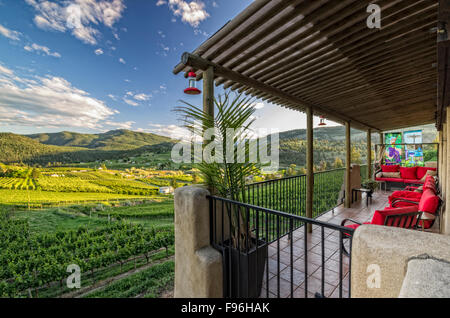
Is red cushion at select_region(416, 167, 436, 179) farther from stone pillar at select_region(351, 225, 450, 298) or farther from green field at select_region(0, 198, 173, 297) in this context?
green field at select_region(0, 198, 173, 297)

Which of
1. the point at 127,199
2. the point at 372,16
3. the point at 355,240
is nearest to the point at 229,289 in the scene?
the point at 355,240

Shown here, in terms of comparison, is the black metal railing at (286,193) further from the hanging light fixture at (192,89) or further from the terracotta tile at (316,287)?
the hanging light fixture at (192,89)

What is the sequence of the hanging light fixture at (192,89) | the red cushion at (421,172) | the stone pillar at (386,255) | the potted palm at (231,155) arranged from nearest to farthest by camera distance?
1. the stone pillar at (386,255)
2. the potted palm at (231,155)
3. the hanging light fixture at (192,89)
4. the red cushion at (421,172)

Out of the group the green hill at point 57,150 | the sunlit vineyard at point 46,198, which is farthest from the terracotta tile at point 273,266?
the sunlit vineyard at point 46,198

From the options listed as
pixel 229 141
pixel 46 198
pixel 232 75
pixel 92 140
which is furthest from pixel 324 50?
pixel 92 140

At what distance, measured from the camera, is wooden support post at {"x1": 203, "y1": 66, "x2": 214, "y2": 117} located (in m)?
2.13

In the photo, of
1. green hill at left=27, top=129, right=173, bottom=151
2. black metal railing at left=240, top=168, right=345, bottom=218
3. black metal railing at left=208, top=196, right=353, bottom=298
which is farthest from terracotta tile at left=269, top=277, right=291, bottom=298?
green hill at left=27, top=129, right=173, bottom=151

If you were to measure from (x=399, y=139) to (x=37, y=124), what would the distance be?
107 feet

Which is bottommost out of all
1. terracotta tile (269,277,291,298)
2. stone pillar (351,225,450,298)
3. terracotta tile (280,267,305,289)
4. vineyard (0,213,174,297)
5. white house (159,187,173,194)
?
vineyard (0,213,174,297)

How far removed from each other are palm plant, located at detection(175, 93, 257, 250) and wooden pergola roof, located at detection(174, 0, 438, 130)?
25.7 inches

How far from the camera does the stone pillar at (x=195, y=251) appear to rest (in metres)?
1.66

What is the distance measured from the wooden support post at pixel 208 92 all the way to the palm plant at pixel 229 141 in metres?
0.22

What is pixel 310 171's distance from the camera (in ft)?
11.8

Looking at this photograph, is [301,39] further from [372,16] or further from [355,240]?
[355,240]
